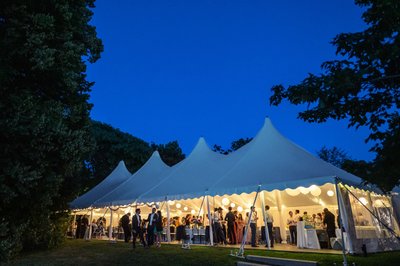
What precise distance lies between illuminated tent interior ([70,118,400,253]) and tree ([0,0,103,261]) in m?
4.71

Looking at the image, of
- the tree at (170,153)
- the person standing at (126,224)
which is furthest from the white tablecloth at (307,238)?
the tree at (170,153)

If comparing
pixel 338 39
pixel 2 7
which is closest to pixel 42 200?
pixel 2 7

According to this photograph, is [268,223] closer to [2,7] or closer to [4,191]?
[4,191]

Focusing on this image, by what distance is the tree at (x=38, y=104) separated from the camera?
716 centimetres

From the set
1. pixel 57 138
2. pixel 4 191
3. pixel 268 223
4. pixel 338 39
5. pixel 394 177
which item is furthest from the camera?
pixel 268 223

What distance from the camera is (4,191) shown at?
694 cm

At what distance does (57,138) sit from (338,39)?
21.9ft

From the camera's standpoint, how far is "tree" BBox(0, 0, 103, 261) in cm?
716

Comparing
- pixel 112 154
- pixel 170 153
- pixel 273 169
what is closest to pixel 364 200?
pixel 273 169

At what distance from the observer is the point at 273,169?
33.9ft

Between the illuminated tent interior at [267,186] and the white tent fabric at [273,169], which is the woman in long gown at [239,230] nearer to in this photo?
the illuminated tent interior at [267,186]

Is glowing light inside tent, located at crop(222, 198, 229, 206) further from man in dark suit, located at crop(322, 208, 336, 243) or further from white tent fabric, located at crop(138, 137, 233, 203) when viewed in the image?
man in dark suit, located at crop(322, 208, 336, 243)

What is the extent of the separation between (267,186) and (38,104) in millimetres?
6507

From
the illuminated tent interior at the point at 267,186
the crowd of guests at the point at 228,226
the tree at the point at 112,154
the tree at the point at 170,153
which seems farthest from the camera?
the tree at the point at 170,153
